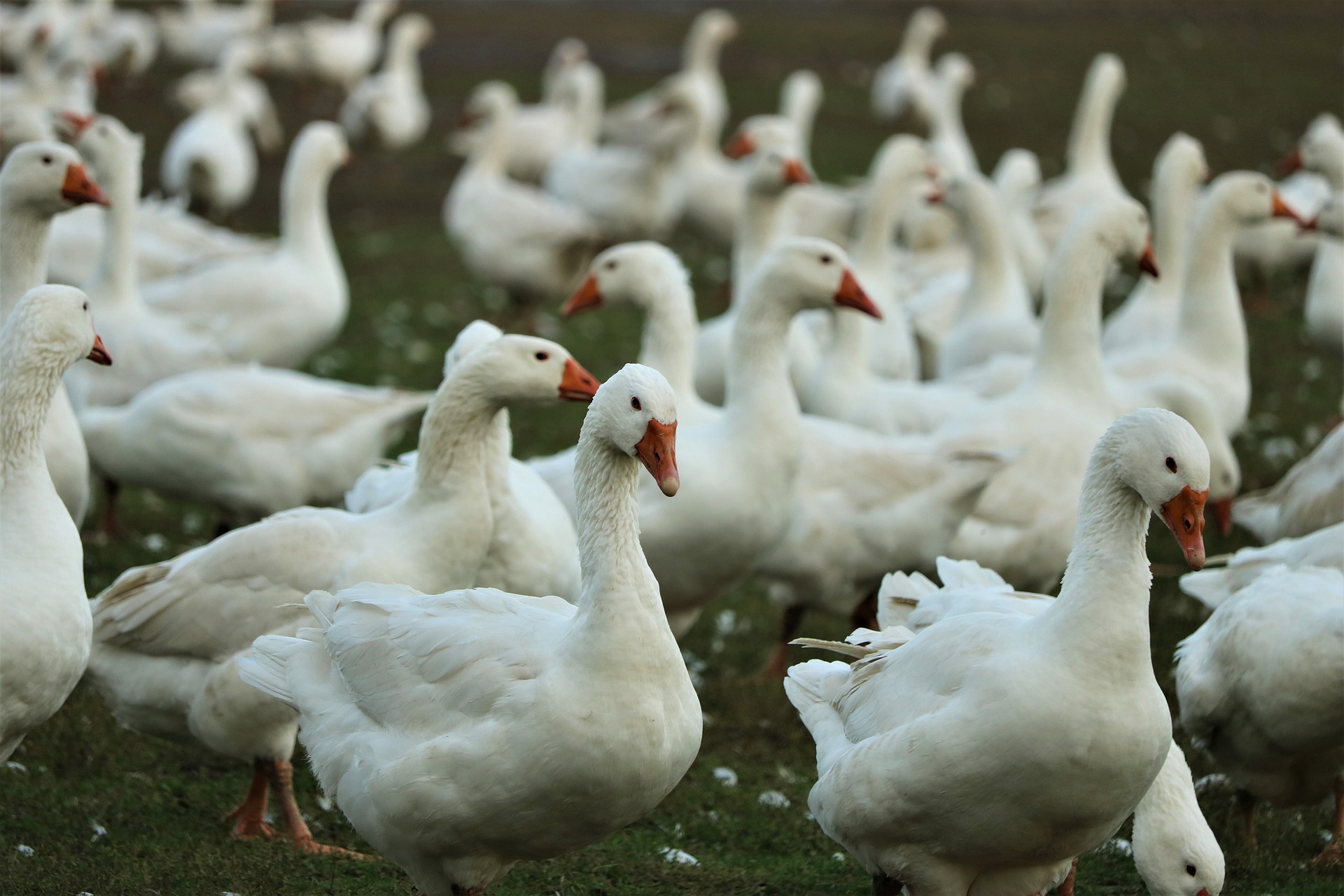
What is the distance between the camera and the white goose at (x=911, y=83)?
20672 millimetres

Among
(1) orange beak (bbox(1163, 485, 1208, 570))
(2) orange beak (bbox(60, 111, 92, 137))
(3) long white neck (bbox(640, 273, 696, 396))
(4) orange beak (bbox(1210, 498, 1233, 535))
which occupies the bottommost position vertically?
(4) orange beak (bbox(1210, 498, 1233, 535))

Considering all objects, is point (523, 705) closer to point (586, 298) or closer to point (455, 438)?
point (455, 438)

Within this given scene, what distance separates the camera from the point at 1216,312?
29.9ft

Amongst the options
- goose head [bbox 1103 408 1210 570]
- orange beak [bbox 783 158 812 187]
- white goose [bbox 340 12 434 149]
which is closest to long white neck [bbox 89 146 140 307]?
orange beak [bbox 783 158 812 187]

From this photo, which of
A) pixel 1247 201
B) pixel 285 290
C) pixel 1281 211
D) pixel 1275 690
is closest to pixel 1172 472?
pixel 1275 690

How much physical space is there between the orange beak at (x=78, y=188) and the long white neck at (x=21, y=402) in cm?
174

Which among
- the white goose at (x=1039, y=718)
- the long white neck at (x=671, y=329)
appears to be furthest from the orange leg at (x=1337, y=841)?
the long white neck at (x=671, y=329)

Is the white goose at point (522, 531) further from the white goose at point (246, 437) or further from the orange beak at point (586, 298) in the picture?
the white goose at point (246, 437)

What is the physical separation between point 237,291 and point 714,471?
483 cm

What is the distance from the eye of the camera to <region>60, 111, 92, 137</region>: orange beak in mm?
10359

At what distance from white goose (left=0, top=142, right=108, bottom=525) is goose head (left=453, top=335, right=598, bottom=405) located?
2128 millimetres

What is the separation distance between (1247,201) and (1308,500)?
248cm

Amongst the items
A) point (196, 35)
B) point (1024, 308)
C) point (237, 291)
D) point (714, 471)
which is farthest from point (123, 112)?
point (714, 471)

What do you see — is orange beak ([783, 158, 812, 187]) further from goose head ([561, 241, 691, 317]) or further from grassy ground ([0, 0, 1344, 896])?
goose head ([561, 241, 691, 317])
